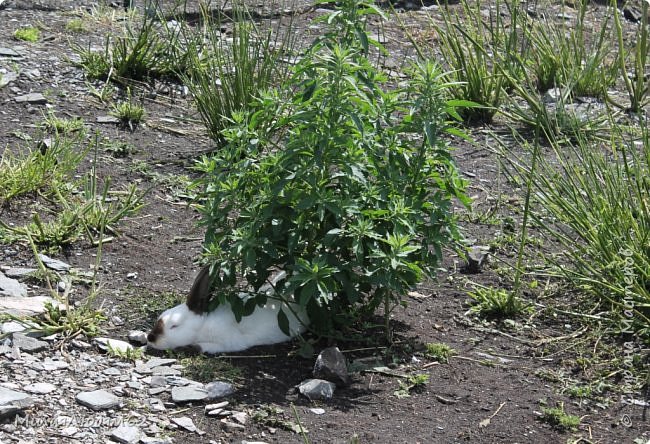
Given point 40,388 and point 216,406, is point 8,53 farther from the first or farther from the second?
point 216,406

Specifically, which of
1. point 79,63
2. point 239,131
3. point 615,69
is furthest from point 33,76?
point 615,69

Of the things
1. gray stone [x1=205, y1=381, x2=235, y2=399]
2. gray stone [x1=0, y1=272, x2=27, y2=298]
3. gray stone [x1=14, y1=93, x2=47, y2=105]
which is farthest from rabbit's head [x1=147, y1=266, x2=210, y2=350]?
gray stone [x1=14, y1=93, x2=47, y2=105]

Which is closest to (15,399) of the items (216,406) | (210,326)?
(216,406)

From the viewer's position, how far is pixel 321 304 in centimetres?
380

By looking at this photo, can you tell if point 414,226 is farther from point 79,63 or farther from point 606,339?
point 79,63

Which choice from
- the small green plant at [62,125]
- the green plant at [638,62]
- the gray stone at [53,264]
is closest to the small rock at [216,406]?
the gray stone at [53,264]

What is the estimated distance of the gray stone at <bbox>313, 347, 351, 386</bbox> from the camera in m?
3.61

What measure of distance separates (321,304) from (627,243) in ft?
4.27

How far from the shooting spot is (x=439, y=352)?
3.88 m

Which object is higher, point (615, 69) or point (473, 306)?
point (615, 69)

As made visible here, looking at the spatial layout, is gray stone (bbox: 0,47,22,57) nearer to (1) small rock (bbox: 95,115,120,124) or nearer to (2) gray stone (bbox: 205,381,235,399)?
(1) small rock (bbox: 95,115,120,124)

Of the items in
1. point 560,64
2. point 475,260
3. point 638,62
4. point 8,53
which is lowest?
point 475,260

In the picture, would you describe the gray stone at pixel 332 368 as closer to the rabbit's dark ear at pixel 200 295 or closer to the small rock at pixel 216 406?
the small rock at pixel 216 406

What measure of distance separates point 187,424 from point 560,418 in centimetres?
130
